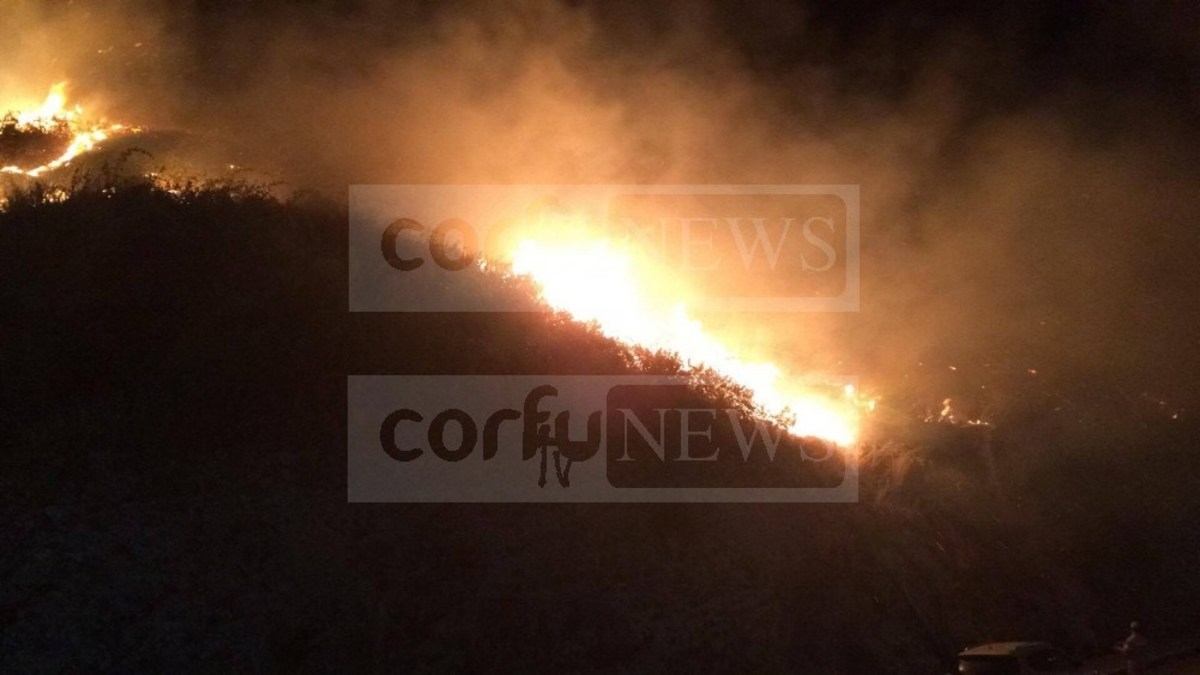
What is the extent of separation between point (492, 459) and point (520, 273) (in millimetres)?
3802

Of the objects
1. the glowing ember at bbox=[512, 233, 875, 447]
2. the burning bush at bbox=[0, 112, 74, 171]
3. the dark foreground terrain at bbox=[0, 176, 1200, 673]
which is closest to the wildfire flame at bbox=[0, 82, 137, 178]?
the burning bush at bbox=[0, 112, 74, 171]

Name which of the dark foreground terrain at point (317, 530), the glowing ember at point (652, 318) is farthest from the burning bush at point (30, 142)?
the glowing ember at point (652, 318)

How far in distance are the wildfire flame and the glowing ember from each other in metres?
10.2

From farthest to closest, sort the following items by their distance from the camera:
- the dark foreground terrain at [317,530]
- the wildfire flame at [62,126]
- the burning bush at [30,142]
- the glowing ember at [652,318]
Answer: the burning bush at [30,142]
the wildfire flame at [62,126]
the glowing ember at [652,318]
the dark foreground terrain at [317,530]

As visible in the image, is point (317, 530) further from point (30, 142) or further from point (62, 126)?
point (62, 126)

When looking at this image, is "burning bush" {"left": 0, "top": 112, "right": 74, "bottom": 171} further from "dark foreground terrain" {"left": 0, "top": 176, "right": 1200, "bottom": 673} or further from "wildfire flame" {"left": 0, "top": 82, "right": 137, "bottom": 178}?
"dark foreground terrain" {"left": 0, "top": 176, "right": 1200, "bottom": 673}

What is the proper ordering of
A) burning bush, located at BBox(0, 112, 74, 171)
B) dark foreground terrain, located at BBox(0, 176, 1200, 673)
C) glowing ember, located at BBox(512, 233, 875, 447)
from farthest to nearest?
burning bush, located at BBox(0, 112, 74, 171) < glowing ember, located at BBox(512, 233, 875, 447) < dark foreground terrain, located at BBox(0, 176, 1200, 673)

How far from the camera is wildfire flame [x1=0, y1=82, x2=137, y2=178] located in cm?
2139

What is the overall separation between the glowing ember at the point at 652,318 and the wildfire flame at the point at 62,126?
1016cm

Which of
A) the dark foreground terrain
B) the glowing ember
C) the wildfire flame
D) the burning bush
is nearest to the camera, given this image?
the dark foreground terrain

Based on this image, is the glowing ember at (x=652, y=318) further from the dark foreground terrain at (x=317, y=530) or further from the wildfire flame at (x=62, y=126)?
the wildfire flame at (x=62, y=126)

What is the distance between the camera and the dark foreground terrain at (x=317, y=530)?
9.42 m

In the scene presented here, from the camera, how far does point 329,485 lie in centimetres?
1111

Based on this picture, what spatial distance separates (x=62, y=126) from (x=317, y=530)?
57.6 ft
